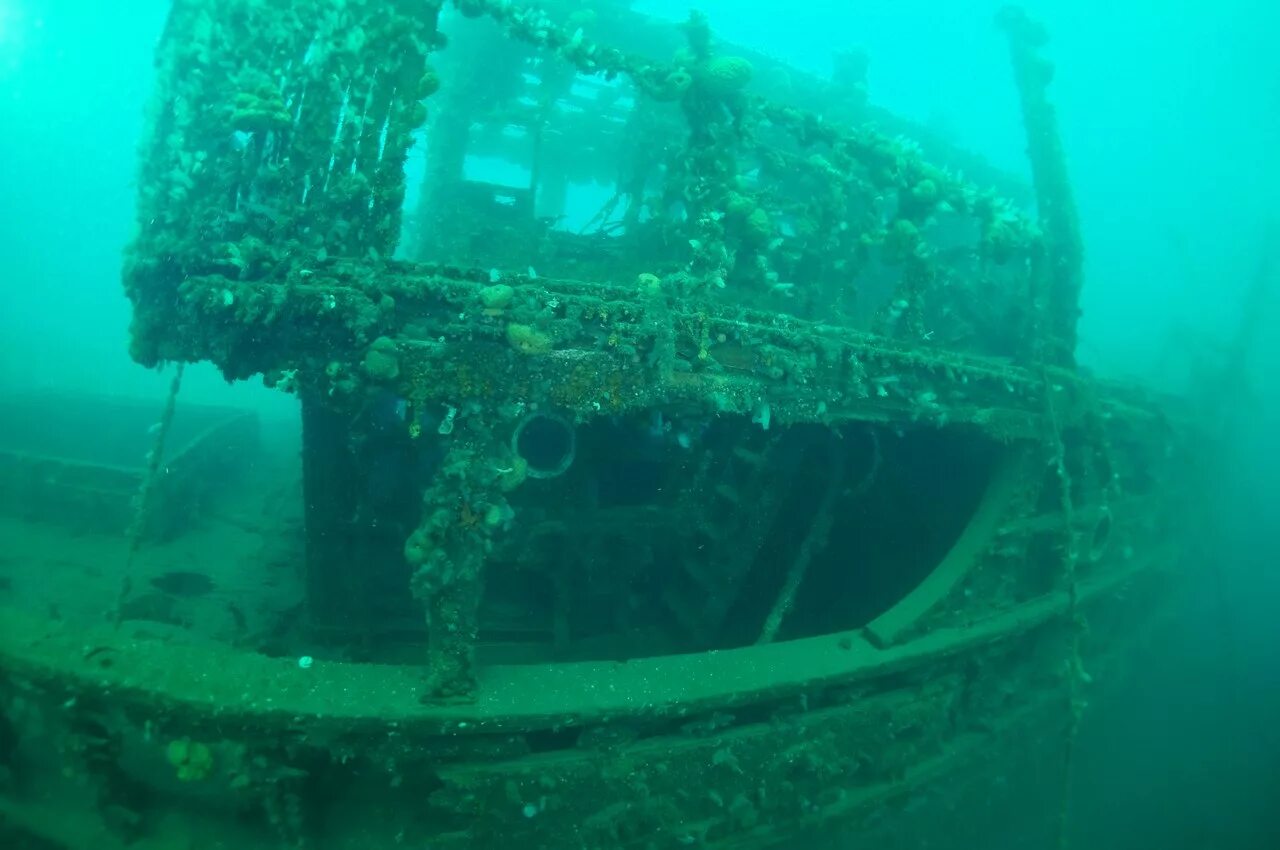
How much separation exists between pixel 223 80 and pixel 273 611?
4448mm

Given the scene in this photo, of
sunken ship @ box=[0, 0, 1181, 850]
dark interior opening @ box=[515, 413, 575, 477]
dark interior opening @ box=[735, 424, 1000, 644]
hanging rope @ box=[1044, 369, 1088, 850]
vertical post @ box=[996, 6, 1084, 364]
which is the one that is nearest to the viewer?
sunken ship @ box=[0, 0, 1181, 850]

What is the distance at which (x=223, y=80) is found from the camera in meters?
3.69

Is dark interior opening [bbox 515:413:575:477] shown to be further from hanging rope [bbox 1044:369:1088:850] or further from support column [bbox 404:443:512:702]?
hanging rope [bbox 1044:369:1088:850]

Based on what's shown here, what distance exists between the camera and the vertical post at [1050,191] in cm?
678

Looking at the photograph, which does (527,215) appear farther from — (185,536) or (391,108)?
(185,536)

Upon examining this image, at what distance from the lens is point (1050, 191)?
303 inches

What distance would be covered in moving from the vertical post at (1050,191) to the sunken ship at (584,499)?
0.07 metres

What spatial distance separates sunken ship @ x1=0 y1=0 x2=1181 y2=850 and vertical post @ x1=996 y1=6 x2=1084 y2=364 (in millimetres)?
74

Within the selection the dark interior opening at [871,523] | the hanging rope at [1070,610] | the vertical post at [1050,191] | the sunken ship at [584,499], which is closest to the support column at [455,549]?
the sunken ship at [584,499]

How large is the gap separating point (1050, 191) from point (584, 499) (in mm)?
6872

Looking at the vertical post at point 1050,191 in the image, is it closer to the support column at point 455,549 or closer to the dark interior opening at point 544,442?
the dark interior opening at point 544,442

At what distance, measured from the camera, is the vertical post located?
267 inches

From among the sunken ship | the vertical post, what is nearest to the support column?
the sunken ship

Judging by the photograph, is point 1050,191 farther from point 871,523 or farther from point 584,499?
point 584,499
